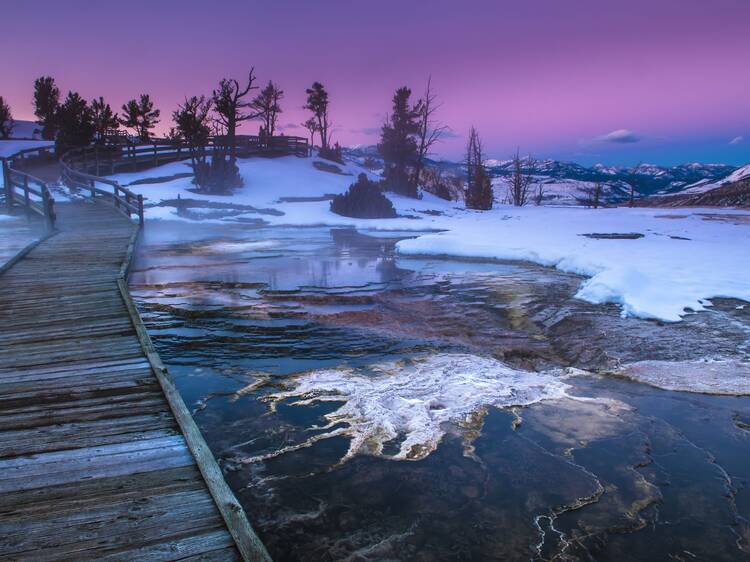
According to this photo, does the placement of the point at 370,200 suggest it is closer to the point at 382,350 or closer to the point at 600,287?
the point at 600,287

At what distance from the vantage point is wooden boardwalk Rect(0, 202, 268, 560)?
86.5 inches

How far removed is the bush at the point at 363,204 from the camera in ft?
88.4

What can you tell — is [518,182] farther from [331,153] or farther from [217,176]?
[217,176]

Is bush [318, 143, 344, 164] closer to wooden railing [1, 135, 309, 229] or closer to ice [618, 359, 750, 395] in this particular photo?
wooden railing [1, 135, 309, 229]

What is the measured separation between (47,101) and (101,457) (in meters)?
62.1

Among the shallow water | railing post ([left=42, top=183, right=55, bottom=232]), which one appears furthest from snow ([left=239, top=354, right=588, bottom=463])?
railing post ([left=42, top=183, right=55, bottom=232])

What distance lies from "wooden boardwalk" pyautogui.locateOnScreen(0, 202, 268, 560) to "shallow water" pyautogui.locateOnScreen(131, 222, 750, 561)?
1.99 ft

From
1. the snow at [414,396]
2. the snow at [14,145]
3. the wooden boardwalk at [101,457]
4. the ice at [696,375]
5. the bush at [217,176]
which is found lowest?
the snow at [414,396]

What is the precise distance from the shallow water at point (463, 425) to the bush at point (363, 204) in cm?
1857

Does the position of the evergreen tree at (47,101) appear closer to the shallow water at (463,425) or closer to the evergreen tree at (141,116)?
the evergreen tree at (141,116)

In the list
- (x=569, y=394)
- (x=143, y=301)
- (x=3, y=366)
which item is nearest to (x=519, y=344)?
(x=569, y=394)

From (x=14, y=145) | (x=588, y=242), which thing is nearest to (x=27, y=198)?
(x=588, y=242)

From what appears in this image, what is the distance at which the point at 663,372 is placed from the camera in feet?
17.4

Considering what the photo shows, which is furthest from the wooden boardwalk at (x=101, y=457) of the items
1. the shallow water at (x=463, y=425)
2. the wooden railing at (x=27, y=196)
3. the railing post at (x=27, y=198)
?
the railing post at (x=27, y=198)
